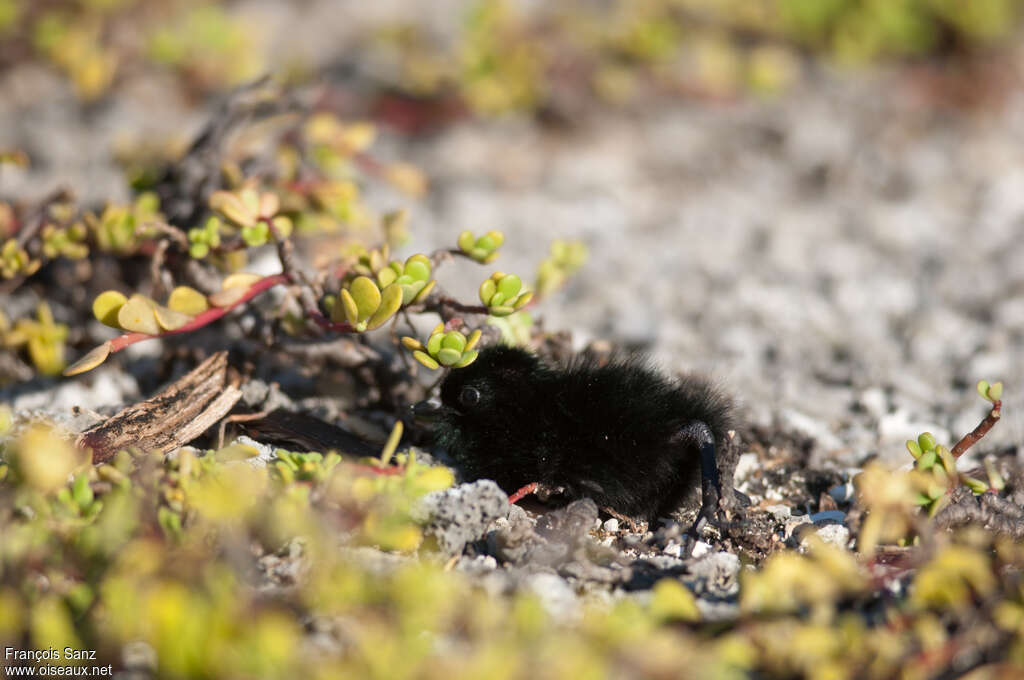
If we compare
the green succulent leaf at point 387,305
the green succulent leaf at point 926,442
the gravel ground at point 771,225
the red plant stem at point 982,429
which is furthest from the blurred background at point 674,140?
the green succulent leaf at point 387,305

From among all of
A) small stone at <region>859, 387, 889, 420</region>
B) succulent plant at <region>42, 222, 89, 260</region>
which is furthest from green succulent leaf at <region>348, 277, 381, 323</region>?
small stone at <region>859, 387, 889, 420</region>

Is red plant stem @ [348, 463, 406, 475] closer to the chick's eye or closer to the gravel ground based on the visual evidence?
the chick's eye

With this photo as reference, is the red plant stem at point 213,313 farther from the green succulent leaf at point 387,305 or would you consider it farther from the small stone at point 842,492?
the small stone at point 842,492

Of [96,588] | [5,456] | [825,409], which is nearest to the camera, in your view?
[96,588]

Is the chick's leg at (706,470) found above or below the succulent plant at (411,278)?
below

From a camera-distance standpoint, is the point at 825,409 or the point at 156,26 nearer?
the point at 825,409

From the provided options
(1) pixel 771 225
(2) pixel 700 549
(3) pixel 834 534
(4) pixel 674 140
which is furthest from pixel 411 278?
(4) pixel 674 140

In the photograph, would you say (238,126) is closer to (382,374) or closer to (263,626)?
(382,374)

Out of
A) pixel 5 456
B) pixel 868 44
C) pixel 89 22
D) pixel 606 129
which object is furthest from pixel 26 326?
pixel 868 44
